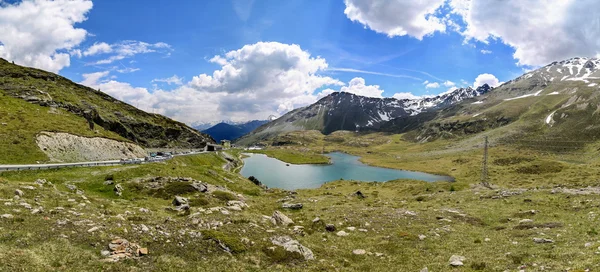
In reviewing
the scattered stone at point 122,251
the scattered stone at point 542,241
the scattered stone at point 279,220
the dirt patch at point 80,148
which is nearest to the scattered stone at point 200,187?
the scattered stone at point 279,220

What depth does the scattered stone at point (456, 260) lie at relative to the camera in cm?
1962

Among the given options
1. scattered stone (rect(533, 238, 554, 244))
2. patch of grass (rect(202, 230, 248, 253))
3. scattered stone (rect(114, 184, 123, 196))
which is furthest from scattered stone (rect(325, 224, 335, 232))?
scattered stone (rect(114, 184, 123, 196))

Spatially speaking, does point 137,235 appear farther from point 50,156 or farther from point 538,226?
point 50,156

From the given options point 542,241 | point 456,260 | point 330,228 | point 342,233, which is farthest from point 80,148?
point 542,241

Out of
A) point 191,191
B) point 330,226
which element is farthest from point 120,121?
point 330,226

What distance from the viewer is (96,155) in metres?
84.2

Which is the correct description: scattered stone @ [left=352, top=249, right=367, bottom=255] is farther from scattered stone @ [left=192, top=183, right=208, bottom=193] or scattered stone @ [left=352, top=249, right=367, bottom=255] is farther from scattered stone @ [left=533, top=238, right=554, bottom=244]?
scattered stone @ [left=192, top=183, right=208, bottom=193]

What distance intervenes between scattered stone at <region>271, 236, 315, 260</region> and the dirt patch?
6437 cm

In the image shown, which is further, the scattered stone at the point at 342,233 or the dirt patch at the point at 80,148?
the dirt patch at the point at 80,148

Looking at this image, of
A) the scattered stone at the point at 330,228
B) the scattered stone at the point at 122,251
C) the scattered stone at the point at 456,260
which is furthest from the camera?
the scattered stone at the point at 330,228

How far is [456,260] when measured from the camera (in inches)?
797

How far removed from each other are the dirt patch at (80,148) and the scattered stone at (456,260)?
2998 inches

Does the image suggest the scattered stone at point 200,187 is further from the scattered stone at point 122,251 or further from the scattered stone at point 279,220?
the scattered stone at point 122,251

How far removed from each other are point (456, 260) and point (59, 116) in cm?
14029
